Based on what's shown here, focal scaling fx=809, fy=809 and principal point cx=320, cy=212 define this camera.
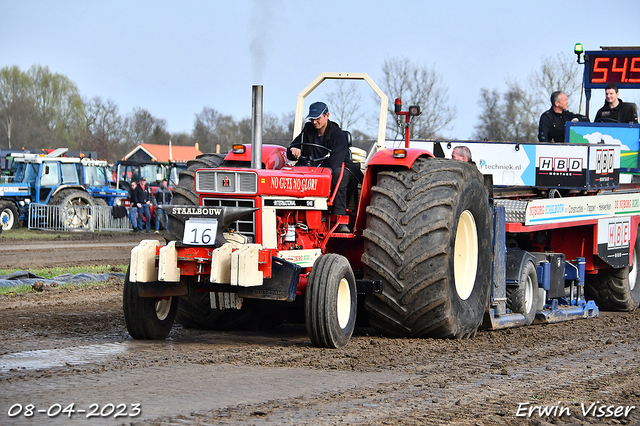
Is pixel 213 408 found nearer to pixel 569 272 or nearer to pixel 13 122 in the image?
pixel 569 272

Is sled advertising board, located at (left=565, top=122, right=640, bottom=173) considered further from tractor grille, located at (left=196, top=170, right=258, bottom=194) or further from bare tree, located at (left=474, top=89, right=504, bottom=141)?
bare tree, located at (left=474, top=89, right=504, bottom=141)

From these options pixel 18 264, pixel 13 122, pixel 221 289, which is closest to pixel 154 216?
pixel 18 264

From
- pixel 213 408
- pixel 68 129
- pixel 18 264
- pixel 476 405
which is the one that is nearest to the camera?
pixel 213 408

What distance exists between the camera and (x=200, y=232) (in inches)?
263

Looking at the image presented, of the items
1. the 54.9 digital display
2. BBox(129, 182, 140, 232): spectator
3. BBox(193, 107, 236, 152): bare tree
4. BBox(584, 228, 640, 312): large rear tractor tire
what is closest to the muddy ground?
BBox(584, 228, 640, 312): large rear tractor tire

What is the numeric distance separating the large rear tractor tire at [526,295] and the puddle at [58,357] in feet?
14.4

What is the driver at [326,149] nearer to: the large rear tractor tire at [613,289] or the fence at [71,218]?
the large rear tractor tire at [613,289]

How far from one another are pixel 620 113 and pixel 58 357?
31.5 feet

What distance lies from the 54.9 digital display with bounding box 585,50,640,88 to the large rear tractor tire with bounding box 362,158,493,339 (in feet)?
26.9

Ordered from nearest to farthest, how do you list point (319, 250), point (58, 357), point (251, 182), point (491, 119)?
point (58, 357), point (251, 182), point (319, 250), point (491, 119)

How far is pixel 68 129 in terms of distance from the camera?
79.2m

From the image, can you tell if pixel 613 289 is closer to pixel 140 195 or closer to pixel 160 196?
pixel 160 196

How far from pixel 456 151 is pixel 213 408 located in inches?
227

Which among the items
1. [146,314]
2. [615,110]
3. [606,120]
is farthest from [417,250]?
[615,110]
